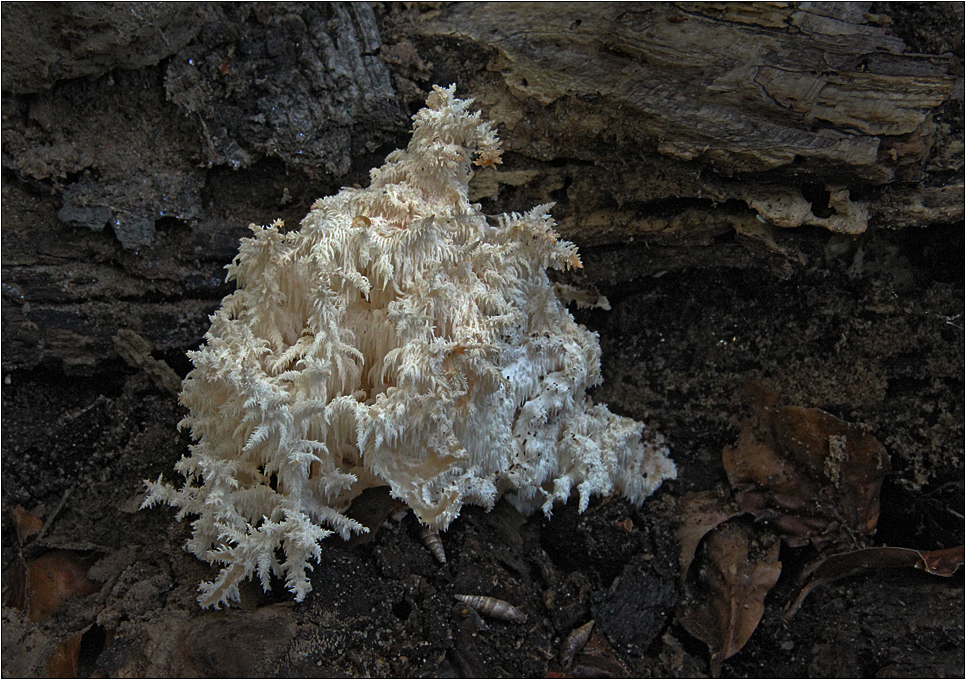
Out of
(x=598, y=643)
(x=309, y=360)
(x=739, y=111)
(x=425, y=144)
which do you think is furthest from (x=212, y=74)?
(x=598, y=643)

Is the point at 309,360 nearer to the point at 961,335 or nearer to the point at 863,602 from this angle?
the point at 863,602

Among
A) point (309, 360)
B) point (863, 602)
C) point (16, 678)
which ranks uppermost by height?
point (309, 360)

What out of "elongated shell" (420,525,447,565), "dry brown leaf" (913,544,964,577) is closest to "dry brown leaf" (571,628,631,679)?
"elongated shell" (420,525,447,565)

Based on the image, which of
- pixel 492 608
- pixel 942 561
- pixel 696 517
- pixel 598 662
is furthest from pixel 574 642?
pixel 942 561

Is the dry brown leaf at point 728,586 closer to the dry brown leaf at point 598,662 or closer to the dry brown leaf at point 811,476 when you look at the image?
the dry brown leaf at point 811,476

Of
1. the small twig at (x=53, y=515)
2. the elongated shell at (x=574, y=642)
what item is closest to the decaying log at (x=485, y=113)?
the small twig at (x=53, y=515)

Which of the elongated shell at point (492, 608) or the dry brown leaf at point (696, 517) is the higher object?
the elongated shell at point (492, 608)
